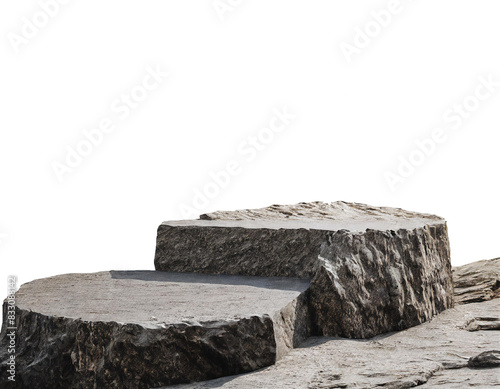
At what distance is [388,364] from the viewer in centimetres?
406

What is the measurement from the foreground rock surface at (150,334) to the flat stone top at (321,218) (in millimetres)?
953

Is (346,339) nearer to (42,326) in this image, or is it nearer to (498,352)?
(498,352)

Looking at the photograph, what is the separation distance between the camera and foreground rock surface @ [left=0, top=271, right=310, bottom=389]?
3879 mm

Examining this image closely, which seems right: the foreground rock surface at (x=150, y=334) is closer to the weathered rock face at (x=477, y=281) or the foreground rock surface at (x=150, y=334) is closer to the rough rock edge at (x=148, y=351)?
the rough rock edge at (x=148, y=351)

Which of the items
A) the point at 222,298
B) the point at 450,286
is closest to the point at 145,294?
the point at 222,298

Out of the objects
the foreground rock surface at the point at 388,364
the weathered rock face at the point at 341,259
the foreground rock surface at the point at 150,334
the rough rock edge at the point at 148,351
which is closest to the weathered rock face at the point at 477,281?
the weathered rock face at the point at 341,259

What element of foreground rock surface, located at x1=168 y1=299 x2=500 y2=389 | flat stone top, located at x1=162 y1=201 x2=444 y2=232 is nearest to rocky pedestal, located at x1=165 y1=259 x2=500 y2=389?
foreground rock surface, located at x1=168 y1=299 x2=500 y2=389

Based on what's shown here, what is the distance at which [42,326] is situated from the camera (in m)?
4.26

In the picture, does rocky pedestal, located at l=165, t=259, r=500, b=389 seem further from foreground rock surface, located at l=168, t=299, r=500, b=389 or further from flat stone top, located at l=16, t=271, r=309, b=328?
flat stone top, located at l=16, t=271, r=309, b=328

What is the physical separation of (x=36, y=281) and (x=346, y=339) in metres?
2.28

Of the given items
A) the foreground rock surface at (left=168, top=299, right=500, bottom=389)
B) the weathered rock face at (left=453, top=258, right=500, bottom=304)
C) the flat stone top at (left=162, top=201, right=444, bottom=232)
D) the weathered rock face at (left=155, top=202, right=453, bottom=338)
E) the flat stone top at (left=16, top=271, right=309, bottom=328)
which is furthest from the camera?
the weathered rock face at (left=453, top=258, right=500, bottom=304)

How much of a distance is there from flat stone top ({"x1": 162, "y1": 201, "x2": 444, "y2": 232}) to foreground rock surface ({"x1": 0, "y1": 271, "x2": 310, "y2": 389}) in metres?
0.95

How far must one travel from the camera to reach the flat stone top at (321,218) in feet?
18.5

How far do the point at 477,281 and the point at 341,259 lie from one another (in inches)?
92.7
